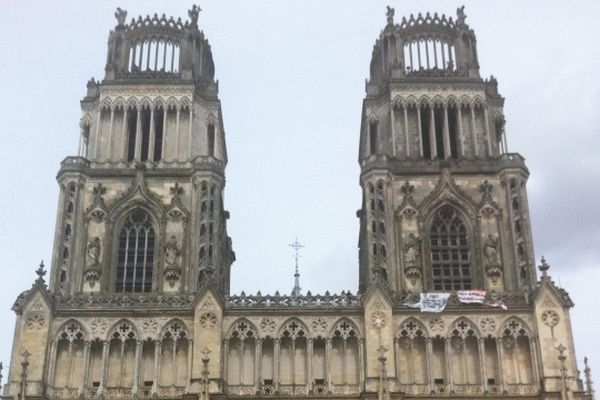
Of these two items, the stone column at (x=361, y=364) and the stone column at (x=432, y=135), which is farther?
the stone column at (x=432, y=135)

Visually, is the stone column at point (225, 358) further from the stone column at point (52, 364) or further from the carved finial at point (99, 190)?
the carved finial at point (99, 190)

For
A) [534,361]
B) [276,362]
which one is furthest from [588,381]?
[276,362]

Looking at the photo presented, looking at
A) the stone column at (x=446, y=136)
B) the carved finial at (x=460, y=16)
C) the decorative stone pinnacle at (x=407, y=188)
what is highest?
the carved finial at (x=460, y=16)

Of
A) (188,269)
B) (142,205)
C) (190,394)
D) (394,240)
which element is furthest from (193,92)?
(190,394)

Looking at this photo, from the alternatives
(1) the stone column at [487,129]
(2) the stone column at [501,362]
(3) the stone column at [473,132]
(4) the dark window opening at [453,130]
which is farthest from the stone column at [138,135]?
(2) the stone column at [501,362]

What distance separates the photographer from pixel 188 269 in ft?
164

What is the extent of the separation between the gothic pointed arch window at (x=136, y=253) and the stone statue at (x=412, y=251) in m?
14.0

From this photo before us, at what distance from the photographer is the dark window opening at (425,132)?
181 feet

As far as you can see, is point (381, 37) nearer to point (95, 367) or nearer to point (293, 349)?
point (293, 349)

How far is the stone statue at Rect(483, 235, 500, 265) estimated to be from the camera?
50.0 metres

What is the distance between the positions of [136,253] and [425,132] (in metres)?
18.8

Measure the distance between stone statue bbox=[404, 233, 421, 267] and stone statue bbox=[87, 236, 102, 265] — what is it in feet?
55.1

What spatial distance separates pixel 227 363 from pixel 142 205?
37.3 ft

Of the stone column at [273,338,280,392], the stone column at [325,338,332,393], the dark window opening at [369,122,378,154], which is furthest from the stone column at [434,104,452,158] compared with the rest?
the stone column at [273,338,280,392]
